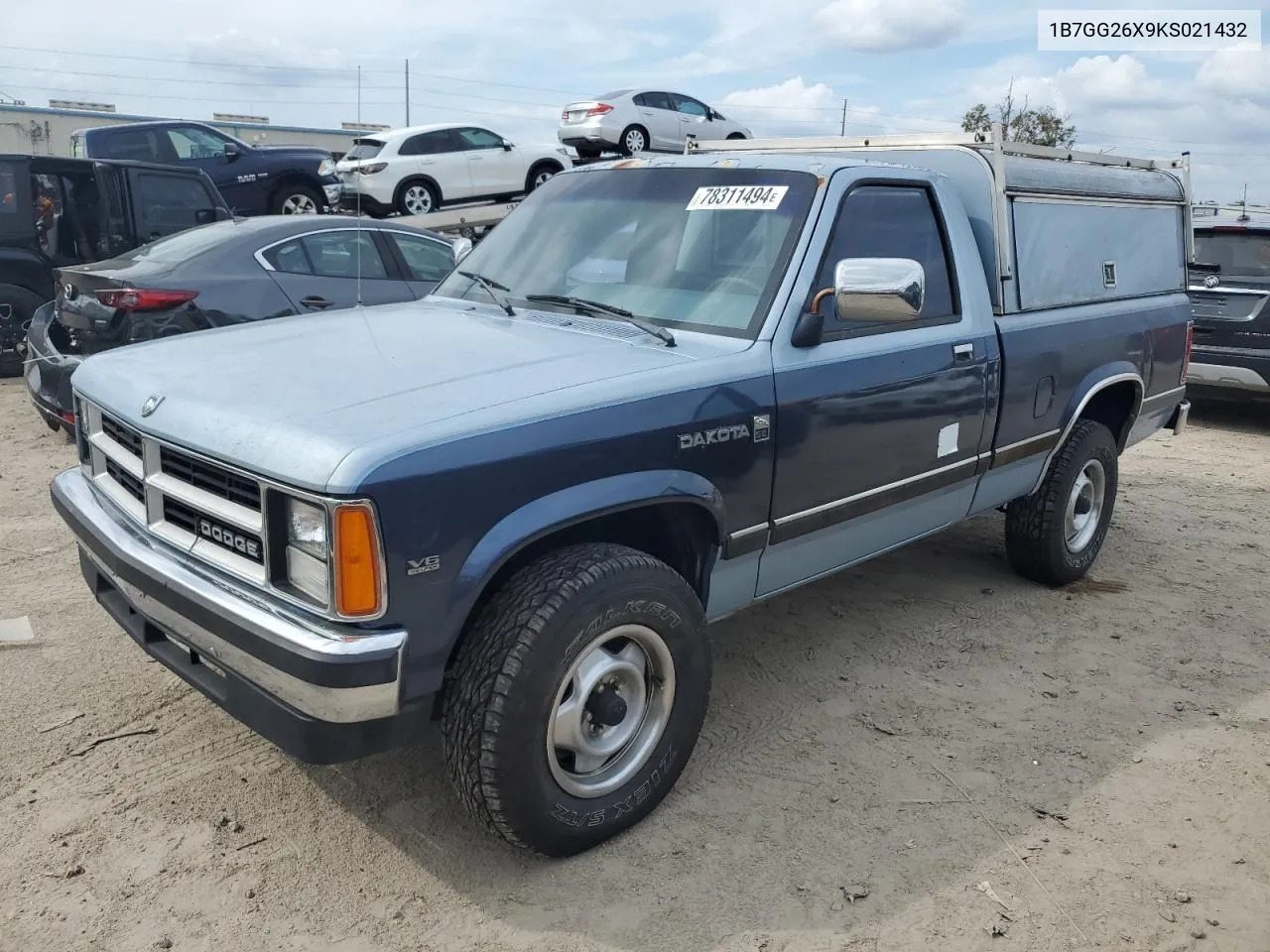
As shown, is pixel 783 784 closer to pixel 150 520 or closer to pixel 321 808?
pixel 321 808

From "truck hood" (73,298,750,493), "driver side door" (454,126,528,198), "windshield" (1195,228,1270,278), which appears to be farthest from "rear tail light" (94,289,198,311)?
"driver side door" (454,126,528,198)

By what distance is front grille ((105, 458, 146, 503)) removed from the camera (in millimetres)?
3035

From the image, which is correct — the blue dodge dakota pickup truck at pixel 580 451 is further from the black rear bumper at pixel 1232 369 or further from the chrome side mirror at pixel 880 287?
the black rear bumper at pixel 1232 369

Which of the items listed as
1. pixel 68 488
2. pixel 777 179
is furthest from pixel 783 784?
pixel 68 488

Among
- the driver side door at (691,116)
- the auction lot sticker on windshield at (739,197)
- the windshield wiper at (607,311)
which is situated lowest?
the windshield wiper at (607,311)

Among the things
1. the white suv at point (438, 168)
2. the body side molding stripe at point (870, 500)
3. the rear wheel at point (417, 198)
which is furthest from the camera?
the rear wheel at point (417, 198)

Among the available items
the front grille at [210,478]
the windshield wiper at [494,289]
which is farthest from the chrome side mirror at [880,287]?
the front grille at [210,478]

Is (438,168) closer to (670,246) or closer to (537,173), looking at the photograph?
(537,173)

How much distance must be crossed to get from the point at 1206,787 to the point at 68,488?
3.95m

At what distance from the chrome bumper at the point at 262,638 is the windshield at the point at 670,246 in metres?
1.56

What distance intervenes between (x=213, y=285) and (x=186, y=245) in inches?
22.5

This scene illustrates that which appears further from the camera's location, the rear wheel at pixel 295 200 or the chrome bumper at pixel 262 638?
the rear wheel at pixel 295 200

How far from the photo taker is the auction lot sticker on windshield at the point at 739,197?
11.9ft

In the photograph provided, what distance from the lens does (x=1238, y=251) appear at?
9.30 metres
